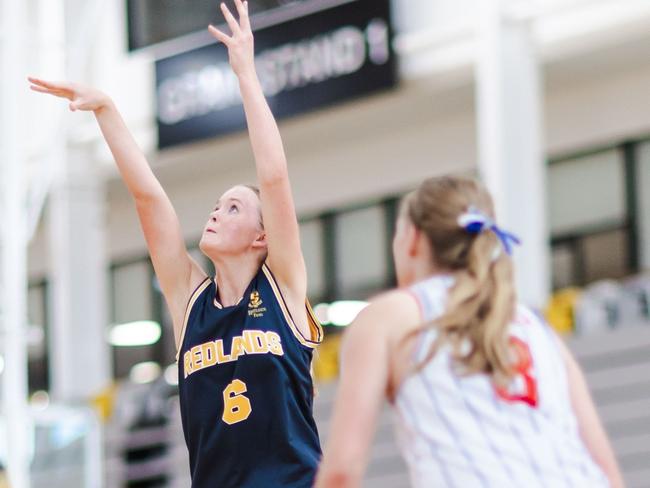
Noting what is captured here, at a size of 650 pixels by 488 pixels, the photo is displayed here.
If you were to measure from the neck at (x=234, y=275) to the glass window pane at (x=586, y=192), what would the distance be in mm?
10040

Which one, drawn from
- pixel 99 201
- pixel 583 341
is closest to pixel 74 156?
pixel 99 201

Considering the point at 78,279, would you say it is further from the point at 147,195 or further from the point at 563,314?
the point at 147,195

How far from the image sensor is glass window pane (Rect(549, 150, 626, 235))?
1343 centimetres

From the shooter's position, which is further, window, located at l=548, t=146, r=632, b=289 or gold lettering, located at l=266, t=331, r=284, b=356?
window, located at l=548, t=146, r=632, b=289

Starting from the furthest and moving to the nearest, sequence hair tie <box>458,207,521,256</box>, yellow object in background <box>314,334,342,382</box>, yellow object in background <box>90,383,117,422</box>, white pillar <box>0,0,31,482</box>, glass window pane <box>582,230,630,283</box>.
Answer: yellow object in background <box>90,383,117,422</box> → yellow object in background <box>314,334,342,382</box> → glass window pane <box>582,230,630,283</box> → white pillar <box>0,0,31,482</box> → hair tie <box>458,207,521,256</box>

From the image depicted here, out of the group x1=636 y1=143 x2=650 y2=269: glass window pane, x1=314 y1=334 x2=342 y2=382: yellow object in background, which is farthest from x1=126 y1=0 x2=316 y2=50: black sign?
x1=314 y1=334 x2=342 y2=382: yellow object in background

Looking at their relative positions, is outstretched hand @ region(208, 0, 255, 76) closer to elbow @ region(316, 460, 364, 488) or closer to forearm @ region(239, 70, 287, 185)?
forearm @ region(239, 70, 287, 185)

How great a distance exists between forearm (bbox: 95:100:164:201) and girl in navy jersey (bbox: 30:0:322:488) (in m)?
0.11

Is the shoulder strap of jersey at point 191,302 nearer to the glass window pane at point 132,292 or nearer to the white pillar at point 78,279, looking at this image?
the white pillar at point 78,279

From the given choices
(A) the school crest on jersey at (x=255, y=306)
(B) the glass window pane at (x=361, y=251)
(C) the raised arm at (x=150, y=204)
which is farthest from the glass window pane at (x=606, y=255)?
(A) the school crest on jersey at (x=255, y=306)

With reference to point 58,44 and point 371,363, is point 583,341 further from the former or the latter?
point 371,363

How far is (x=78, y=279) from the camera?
16219 mm

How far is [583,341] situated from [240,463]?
9.11m

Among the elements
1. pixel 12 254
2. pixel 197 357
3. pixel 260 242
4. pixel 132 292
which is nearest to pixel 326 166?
pixel 132 292
